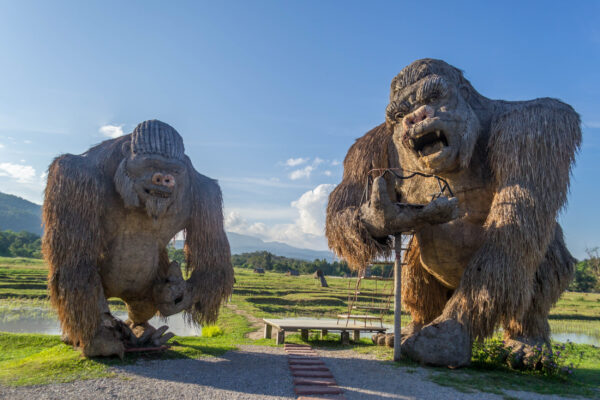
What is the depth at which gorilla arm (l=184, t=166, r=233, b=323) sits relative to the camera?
5504 mm

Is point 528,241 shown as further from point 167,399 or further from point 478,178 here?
point 167,399

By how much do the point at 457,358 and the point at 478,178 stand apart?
2180mm

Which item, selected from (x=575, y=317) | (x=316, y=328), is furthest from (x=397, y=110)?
(x=575, y=317)

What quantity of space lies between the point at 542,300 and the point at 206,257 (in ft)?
13.7

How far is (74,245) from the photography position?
15.4 ft

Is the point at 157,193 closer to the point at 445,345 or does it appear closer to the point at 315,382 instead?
the point at 315,382

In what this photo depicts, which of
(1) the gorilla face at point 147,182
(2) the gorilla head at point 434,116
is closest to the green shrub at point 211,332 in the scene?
(1) the gorilla face at point 147,182

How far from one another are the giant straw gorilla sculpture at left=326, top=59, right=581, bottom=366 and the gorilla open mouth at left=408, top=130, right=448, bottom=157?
13mm

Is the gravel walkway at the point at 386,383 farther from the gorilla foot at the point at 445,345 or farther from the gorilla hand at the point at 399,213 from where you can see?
the gorilla hand at the point at 399,213

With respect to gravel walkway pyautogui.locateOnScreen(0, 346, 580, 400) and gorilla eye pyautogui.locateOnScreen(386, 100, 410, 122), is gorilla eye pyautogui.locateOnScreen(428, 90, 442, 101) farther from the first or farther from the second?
gravel walkway pyautogui.locateOnScreen(0, 346, 580, 400)

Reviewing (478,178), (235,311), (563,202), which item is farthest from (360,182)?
(235,311)

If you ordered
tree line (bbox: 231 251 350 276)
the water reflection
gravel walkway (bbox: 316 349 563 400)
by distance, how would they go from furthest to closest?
1. tree line (bbox: 231 251 350 276)
2. the water reflection
3. gravel walkway (bbox: 316 349 563 400)

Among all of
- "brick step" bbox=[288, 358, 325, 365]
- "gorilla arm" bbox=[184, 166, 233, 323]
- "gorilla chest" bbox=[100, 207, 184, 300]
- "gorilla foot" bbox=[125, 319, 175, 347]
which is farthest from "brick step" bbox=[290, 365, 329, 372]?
"gorilla chest" bbox=[100, 207, 184, 300]

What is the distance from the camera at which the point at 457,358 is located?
4.98m
